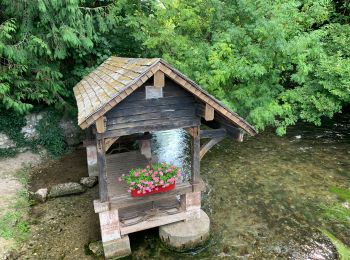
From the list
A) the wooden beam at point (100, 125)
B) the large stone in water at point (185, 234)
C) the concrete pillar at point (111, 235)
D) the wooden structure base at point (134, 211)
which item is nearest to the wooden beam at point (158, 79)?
the wooden beam at point (100, 125)

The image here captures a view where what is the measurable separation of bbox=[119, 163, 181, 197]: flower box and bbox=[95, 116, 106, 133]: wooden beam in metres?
1.27

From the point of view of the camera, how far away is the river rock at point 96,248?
6743 mm

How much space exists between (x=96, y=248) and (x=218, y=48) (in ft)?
22.9

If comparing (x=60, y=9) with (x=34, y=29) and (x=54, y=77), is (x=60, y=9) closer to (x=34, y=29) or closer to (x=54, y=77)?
(x=34, y=29)

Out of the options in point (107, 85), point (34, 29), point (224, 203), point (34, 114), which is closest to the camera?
point (107, 85)

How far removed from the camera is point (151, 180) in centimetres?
631

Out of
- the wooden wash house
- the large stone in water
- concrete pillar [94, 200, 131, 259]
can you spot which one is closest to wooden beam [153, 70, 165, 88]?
the wooden wash house

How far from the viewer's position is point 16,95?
34.5ft

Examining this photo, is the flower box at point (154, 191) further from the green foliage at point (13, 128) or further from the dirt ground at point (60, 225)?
the green foliage at point (13, 128)

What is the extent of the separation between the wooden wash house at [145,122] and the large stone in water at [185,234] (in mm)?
120

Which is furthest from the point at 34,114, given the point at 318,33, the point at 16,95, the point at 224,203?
the point at 318,33

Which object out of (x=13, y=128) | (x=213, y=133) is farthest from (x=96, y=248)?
(x=13, y=128)

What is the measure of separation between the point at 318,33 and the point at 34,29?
31.4 feet

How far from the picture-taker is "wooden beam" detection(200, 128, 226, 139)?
264 inches
